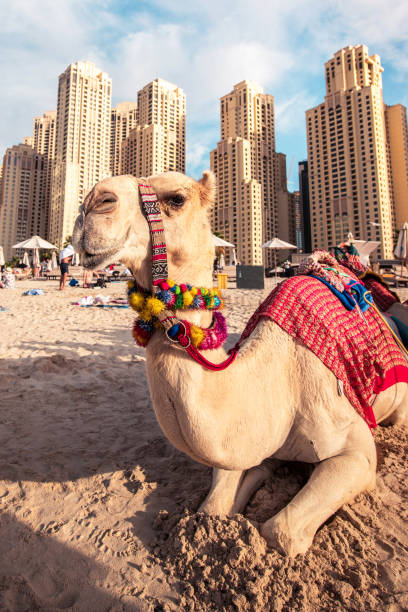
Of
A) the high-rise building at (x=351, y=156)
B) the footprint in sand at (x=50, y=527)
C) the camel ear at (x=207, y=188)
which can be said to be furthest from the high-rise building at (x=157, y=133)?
the footprint in sand at (x=50, y=527)

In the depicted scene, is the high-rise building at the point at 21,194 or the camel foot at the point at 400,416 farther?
the high-rise building at the point at 21,194

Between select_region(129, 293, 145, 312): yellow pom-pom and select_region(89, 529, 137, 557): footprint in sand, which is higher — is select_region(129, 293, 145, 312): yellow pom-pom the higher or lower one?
the higher one

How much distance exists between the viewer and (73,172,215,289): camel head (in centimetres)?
144

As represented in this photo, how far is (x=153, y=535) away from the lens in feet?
6.47

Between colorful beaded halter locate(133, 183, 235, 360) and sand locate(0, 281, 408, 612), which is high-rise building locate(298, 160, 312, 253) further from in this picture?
colorful beaded halter locate(133, 183, 235, 360)

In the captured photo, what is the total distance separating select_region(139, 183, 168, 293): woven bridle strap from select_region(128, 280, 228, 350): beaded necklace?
4 cm

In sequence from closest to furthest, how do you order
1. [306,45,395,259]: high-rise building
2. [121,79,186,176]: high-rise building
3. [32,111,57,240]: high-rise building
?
[306,45,395,259]: high-rise building → [121,79,186,176]: high-rise building → [32,111,57,240]: high-rise building

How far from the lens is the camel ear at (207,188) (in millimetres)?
1744

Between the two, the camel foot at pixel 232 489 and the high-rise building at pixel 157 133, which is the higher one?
the high-rise building at pixel 157 133

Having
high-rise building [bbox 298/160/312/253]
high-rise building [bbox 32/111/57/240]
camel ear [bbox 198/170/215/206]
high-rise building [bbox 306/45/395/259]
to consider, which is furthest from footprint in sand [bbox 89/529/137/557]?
high-rise building [bbox 298/160/312/253]

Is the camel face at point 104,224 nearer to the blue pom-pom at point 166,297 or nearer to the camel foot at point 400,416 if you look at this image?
the blue pom-pom at point 166,297

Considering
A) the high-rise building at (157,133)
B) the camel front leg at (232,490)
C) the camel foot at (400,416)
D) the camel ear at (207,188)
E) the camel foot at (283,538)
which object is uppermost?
the high-rise building at (157,133)

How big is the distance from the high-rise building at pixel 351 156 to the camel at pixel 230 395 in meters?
93.2

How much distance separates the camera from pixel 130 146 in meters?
101
